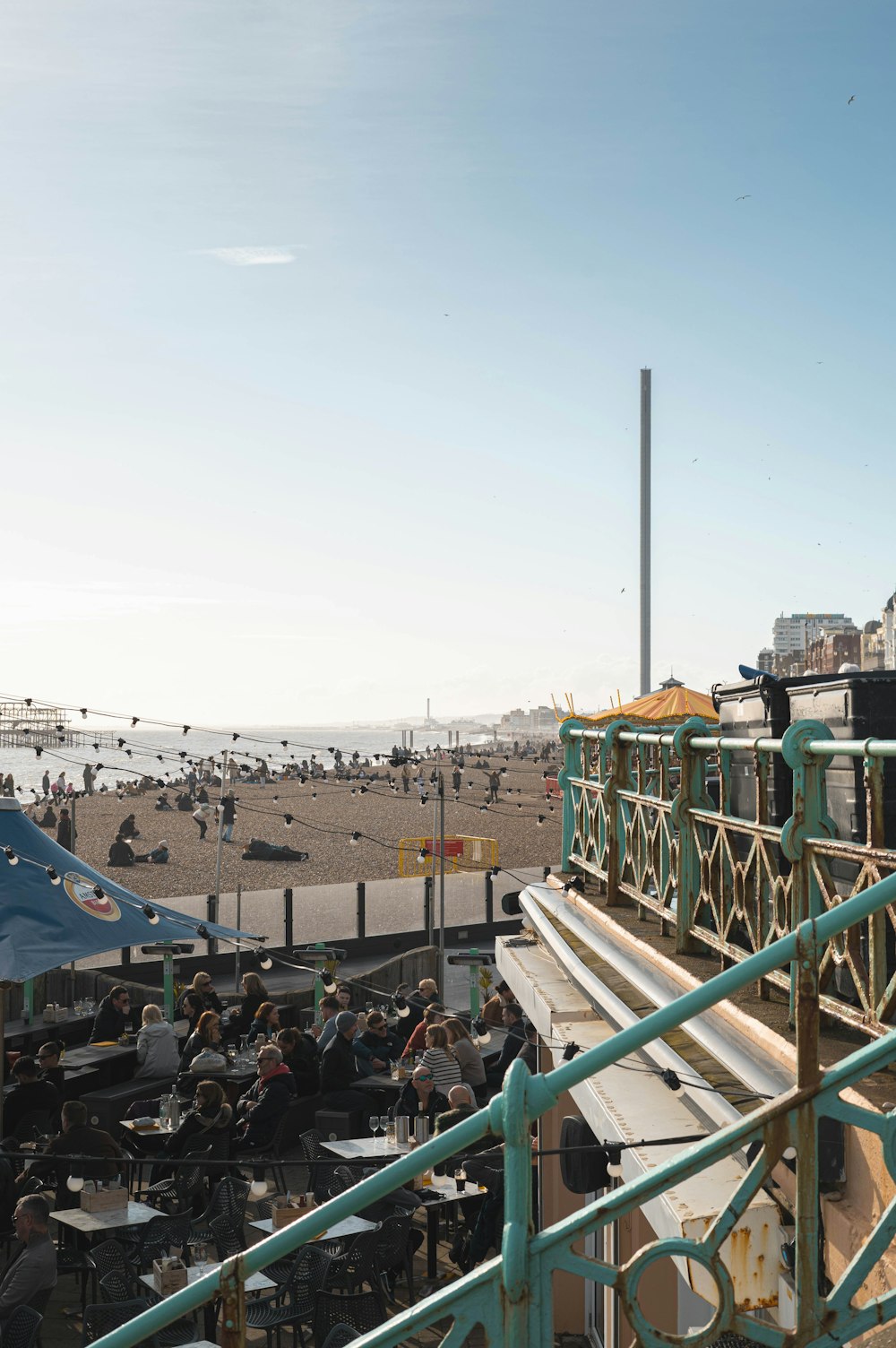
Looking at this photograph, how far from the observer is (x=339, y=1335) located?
22.3 feet

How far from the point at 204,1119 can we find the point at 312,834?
3871 centimetres

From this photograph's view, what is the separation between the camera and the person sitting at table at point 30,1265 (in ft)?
24.5

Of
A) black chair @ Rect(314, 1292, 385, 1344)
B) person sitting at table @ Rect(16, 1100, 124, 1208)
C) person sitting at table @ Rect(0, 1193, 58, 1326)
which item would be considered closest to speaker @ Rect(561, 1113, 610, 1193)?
black chair @ Rect(314, 1292, 385, 1344)

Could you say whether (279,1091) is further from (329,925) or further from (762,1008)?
(329,925)

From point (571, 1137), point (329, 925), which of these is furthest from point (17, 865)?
point (329, 925)

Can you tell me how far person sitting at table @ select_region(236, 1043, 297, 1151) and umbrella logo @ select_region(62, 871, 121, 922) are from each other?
216 centimetres

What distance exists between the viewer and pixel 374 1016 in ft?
43.0

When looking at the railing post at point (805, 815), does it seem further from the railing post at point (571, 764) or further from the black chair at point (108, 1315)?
the black chair at point (108, 1315)

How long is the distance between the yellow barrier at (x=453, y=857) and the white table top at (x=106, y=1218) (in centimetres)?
1801

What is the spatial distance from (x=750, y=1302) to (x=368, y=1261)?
548 cm

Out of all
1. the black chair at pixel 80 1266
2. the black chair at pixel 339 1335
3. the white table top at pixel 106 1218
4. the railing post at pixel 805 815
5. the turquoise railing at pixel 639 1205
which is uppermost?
the railing post at pixel 805 815

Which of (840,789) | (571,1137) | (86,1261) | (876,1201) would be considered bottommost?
(86,1261)

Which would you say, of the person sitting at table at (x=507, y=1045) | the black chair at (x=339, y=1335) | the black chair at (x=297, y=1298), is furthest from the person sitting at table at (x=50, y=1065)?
the black chair at (x=339, y=1335)

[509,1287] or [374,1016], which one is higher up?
[509,1287]
